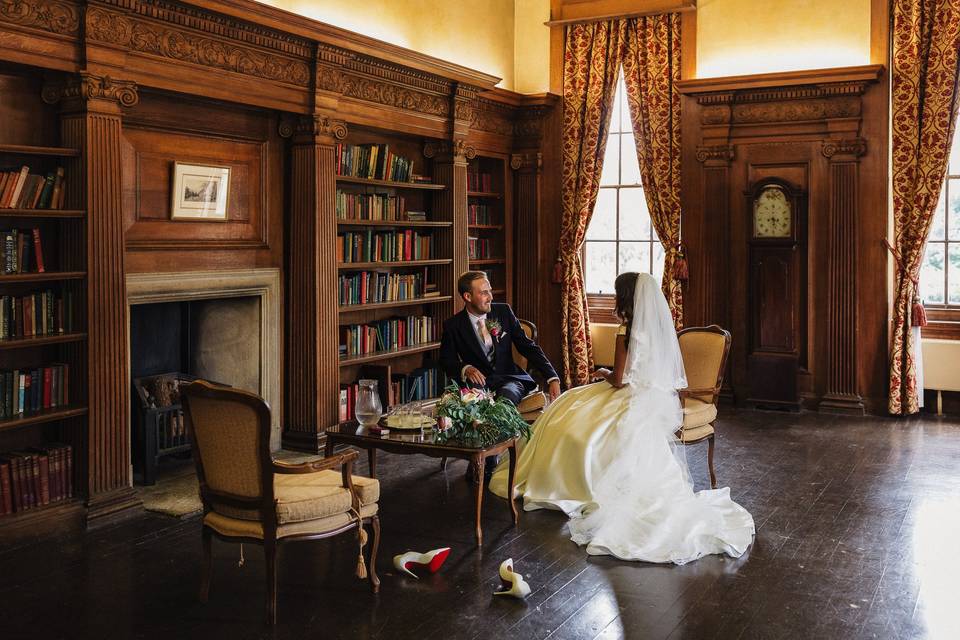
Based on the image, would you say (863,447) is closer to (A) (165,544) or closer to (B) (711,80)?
(B) (711,80)

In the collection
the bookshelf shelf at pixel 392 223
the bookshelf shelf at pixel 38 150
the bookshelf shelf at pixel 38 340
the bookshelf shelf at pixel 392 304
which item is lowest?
the bookshelf shelf at pixel 38 340

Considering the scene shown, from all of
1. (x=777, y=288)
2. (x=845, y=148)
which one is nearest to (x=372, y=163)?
(x=777, y=288)

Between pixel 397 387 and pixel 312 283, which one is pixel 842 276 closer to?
pixel 397 387

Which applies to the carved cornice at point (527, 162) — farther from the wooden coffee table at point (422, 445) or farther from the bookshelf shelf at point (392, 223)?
the wooden coffee table at point (422, 445)

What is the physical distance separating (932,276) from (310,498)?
24.5ft

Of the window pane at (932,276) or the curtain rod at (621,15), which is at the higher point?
the curtain rod at (621,15)

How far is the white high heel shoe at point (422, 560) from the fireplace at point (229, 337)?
2845mm

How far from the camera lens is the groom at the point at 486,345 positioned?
6531 millimetres

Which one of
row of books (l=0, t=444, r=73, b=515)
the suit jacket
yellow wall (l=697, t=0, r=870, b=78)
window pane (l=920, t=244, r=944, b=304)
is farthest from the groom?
window pane (l=920, t=244, r=944, b=304)

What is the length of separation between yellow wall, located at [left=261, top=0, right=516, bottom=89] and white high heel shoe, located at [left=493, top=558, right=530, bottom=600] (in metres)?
4.62

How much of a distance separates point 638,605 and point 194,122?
4349 mm

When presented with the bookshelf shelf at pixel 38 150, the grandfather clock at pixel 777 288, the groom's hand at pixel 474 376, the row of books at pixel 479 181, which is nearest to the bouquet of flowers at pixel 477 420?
the groom's hand at pixel 474 376

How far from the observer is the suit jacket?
21.7 feet

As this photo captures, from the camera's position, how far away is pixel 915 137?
871cm
